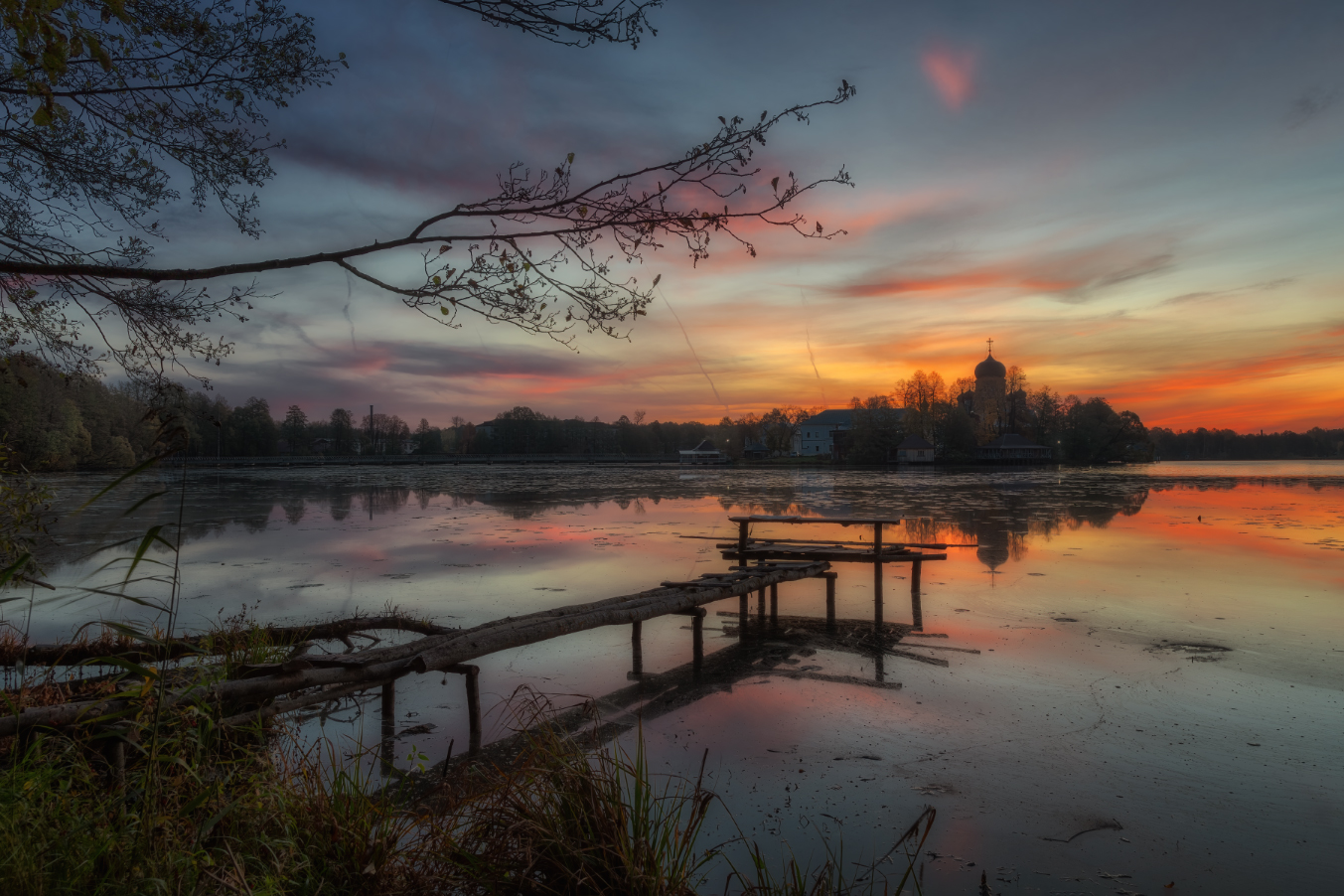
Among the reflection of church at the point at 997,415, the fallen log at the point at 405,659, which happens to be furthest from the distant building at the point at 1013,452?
the fallen log at the point at 405,659

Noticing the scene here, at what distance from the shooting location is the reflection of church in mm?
96375

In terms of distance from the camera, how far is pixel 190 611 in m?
10.2

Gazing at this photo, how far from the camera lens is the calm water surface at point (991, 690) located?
14.6 ft

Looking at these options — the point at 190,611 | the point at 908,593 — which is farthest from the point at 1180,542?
the point at 190,611

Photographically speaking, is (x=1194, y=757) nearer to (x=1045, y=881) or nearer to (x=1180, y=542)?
(x=1045, y=881)

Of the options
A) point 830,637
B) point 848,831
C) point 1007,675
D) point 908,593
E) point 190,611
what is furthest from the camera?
point 908,593

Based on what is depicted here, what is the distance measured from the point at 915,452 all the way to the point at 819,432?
3163 centimetres

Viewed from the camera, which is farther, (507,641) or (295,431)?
(295,431)

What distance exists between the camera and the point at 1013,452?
9600 centimetres

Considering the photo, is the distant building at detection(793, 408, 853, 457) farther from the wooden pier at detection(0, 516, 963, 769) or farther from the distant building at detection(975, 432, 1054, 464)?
the wooden pier at detection(0, 516, 963, 769)

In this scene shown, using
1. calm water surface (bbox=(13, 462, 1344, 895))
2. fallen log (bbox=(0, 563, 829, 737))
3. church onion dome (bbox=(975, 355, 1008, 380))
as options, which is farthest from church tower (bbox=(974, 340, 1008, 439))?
fallen log (bbox=(0, 563, 829, 737))

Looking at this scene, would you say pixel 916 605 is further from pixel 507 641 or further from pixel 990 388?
pixel 990 388

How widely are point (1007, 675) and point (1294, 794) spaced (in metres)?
2.77

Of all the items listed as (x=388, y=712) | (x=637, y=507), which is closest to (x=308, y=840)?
(x=388, y=712)
